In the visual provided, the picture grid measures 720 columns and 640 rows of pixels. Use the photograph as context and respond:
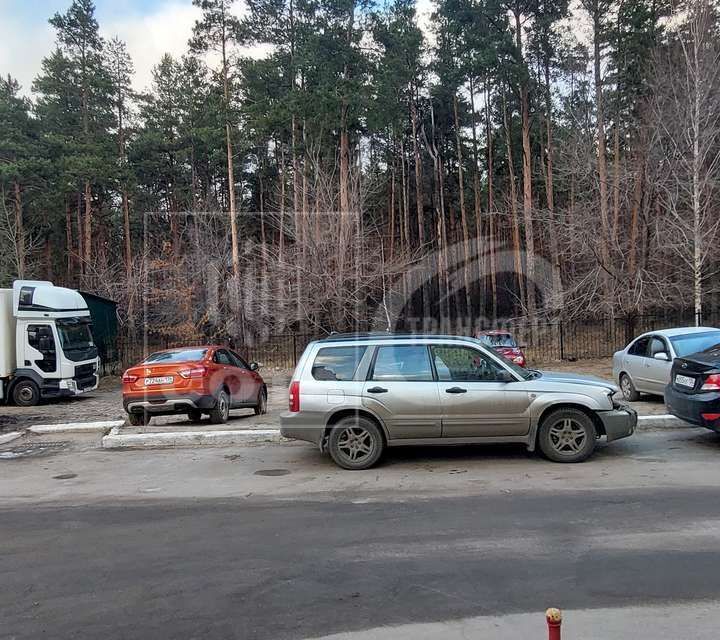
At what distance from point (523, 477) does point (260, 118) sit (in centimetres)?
2560

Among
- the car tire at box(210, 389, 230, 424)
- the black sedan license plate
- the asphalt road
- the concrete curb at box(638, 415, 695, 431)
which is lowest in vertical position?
the asphalt road

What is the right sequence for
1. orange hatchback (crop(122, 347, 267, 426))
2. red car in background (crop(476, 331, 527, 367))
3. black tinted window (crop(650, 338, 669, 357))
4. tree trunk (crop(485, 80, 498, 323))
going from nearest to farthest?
1. orange hatchback (crop(122, 347, 267, 426))
2. black tinted window (crop(650, 338, 669, 357))
3. red car in background (crop(476, 331, 527, 367))
4. tree trunk (crop(485, 80, 498, 323))

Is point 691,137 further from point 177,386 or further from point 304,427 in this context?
point 304,427

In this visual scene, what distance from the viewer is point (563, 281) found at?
3089cm

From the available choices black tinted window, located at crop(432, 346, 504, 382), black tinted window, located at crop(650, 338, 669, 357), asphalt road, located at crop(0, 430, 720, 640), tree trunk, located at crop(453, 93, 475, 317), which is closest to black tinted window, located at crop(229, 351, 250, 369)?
asphalt road, located at crop(0, 430, 720, 640)

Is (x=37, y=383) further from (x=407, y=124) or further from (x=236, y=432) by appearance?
(x=407, y=124)

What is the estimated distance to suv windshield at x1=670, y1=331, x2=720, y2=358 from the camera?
11680 mm

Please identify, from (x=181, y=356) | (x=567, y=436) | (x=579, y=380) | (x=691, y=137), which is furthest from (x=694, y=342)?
(x=691, y=137)

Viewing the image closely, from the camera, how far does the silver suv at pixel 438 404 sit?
781 cm

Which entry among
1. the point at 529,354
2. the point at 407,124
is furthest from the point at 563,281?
the point at 407,124

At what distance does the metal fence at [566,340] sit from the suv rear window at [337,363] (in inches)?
681

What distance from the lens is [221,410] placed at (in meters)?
12.1

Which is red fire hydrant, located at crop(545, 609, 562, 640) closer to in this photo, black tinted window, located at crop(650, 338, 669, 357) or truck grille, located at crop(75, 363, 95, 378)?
black tinted window, located at crop(650, 338, 669, 357)

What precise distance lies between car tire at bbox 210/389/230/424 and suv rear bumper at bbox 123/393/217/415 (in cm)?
51
